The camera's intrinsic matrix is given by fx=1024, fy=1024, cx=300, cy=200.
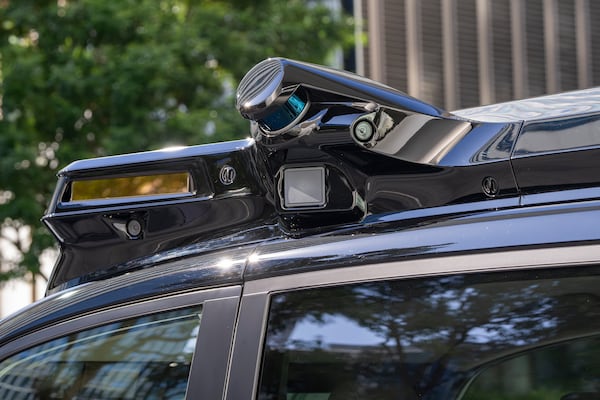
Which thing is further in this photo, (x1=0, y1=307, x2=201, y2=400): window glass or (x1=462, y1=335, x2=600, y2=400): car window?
(x1=0, y1=307, x2=201, y2=400): window glass

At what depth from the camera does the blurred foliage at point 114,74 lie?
36.5 feet

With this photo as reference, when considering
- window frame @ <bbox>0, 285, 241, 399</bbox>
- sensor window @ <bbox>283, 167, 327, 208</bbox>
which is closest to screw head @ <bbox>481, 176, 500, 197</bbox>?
sensor window @ <bbox>283, 167, 327, 208</bbox>

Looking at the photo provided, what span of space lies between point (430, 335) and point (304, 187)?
1.12ft

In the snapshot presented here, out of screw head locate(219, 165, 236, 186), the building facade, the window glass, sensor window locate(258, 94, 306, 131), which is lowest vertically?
the window glass

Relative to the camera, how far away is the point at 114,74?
11258 millimetres

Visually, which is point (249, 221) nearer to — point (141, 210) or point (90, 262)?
point (141, 210)

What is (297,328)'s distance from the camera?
1.54 meters

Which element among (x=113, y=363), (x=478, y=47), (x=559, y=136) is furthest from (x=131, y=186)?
(x=478, y=47)

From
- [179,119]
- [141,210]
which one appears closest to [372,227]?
[141,210]

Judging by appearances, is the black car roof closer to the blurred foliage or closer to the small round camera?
the small round camera

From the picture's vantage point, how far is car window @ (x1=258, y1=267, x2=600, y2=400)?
136 cm

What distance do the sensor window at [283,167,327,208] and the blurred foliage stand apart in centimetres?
909

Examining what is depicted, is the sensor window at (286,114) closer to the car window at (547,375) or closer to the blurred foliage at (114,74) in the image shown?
the car window at (547,375)

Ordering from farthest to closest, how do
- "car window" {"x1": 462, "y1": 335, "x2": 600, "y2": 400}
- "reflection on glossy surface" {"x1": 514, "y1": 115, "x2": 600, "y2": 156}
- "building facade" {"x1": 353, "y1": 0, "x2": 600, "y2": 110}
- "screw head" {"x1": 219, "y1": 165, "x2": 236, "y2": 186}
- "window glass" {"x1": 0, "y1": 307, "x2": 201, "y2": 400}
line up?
1. "building facade" {"x1": 353, "y1": 0, "x2": 600, "y2": 110}
2. "screw head" {"x1": 219, "y1": 165, "x2": 236, "y2": 186}
3. "window glass" {"x1": 0, "y1": 307, "x2": 201, "y2": 400}
4. "reflection on glossy surface" {"x1": 514, "y1": 115, "x2": 600, "y2": 156}
5. "car window" {"x1": 462, "y1": 335, "x2": 600, "y2": 400}
